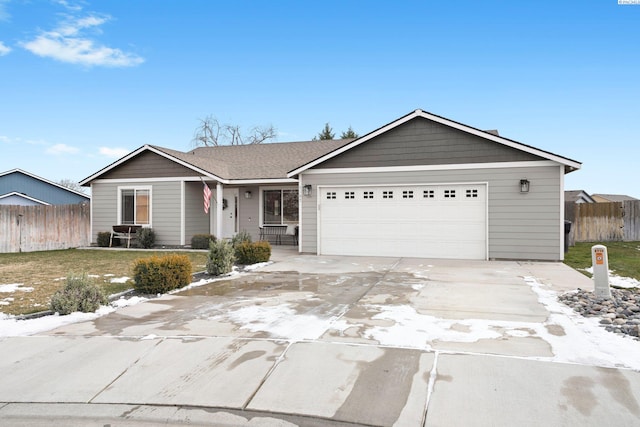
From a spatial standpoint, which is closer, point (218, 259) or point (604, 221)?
point (218, 259)

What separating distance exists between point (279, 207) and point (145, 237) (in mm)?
5207

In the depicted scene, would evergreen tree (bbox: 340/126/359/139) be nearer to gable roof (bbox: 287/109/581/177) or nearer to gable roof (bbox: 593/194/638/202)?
gable roof (bbox: 287/109/581/177)

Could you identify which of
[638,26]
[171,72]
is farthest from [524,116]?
[171,72]

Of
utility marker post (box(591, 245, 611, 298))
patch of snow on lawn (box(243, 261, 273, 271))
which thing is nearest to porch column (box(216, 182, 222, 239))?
patch of snow on lawn (box(243, 261, 273, 271))

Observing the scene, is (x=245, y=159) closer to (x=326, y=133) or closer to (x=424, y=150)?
(x=424, y=150)

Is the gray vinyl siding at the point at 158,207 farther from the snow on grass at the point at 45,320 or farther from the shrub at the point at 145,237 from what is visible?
the snow on grass at the point at 45,320

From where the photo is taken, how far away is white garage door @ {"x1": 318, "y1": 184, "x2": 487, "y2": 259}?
11.9m

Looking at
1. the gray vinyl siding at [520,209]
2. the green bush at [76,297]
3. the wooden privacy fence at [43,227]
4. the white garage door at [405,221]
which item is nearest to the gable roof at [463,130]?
the gray vinyl siding at [520,209]

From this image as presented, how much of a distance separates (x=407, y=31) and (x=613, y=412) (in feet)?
47.1

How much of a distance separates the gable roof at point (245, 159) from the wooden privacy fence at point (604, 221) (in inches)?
441

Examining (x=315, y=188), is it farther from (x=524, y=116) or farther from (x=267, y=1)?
(x=524, y=116)

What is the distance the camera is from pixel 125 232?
15.9 metres

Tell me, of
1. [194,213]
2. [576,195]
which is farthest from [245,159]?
[576,195]

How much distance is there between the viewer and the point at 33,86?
16.6 m
